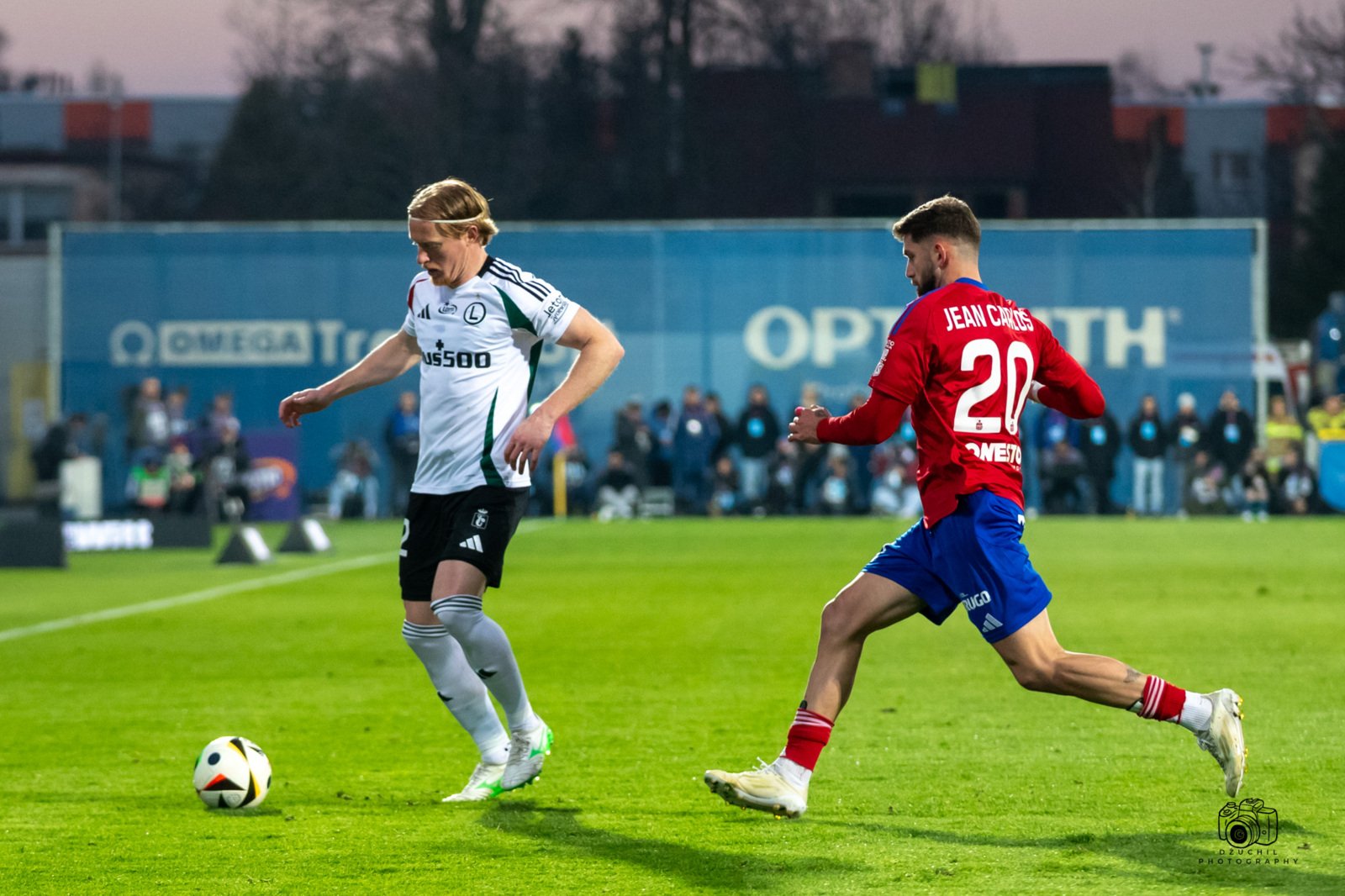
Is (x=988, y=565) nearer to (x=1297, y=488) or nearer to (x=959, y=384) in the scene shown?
(x=959, y=384)

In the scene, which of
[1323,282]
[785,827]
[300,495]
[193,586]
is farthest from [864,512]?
[1323,282]

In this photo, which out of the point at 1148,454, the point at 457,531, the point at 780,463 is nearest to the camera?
the point at 457,531

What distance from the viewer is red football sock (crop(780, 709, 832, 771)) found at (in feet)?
19.4

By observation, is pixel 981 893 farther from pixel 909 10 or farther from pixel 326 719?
pixel 909 10

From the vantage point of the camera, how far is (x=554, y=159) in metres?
52.3

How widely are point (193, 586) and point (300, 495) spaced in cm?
1351

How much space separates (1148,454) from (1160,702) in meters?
24.6

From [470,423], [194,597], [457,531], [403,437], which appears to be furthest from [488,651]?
[403,437]

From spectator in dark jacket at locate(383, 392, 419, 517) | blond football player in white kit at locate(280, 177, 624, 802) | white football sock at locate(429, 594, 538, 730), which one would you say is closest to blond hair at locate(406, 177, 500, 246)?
blond football player in white kit at locate(280, 177, 624, 802)

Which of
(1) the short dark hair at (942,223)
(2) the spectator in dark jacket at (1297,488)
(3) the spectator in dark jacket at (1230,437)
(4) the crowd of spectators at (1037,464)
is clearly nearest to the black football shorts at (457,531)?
(1) the short dark hair at (942,223)

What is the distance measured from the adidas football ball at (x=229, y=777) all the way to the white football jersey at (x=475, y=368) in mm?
1083

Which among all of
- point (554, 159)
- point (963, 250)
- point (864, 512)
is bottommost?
point (864, 512)

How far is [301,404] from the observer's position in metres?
7.17

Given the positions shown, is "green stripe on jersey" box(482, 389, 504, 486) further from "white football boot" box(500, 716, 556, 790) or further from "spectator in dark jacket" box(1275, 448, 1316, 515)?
"spectator in dark jacket" box(1275, 448, 1316, 515)
